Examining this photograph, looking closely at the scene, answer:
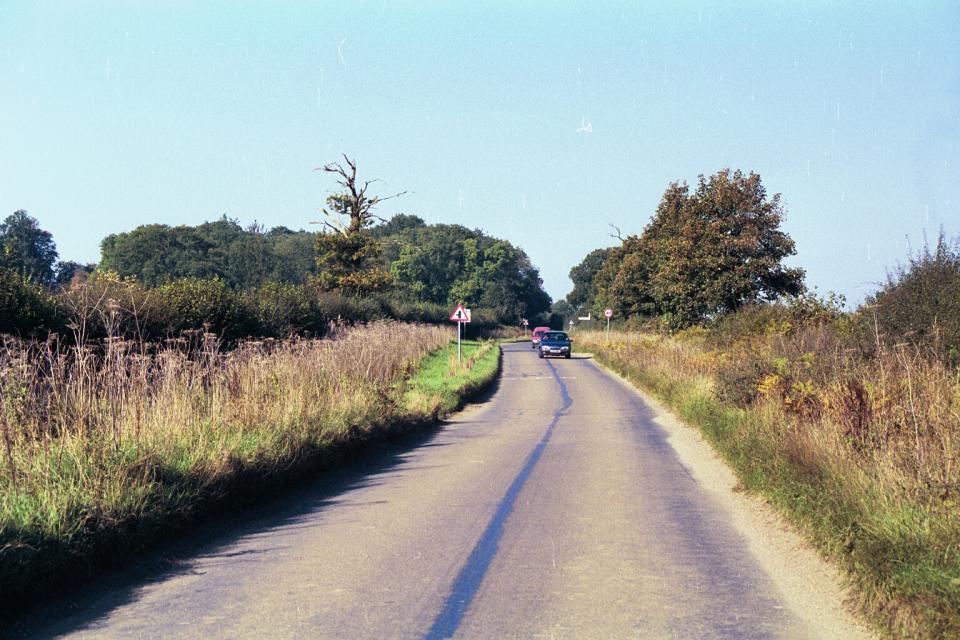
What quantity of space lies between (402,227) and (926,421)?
16071cm

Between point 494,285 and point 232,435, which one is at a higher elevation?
point 494,285

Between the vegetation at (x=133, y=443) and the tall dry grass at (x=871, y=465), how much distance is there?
5.76m

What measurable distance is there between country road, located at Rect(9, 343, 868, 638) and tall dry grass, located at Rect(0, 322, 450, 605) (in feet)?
1.39

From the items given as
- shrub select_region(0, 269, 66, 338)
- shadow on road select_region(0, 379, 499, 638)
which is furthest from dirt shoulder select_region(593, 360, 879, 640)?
shrub select_region(0, 269, 66, 338)

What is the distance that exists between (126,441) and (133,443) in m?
0.11

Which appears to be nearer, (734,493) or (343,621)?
(343,621)

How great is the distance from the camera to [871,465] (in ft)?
27.0

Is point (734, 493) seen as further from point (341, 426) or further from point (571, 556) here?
point (341, 426)

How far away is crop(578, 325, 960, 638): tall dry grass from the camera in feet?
19.2

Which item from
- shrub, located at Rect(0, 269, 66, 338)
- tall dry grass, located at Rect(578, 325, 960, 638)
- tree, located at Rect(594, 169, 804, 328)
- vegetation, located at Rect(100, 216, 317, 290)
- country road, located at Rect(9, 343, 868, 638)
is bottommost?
country road, located at Rect(9, 343, 868, 638)

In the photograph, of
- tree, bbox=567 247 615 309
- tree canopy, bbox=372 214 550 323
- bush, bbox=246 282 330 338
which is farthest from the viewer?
tree, bbox=567 247 615 309

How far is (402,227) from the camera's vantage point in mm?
166625

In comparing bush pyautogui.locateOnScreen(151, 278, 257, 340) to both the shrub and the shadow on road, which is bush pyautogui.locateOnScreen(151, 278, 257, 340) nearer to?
the shrub

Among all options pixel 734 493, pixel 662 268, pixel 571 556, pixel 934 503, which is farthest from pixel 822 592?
pixel 662 268
